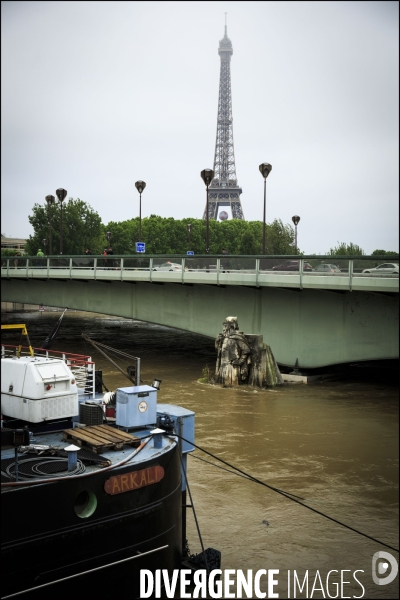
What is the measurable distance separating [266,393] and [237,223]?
110 meters

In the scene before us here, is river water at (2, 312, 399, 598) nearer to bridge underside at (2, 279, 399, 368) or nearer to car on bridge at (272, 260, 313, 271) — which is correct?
bridge underside at (2, 279, 399, 368)

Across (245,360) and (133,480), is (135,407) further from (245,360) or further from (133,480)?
(245,360)

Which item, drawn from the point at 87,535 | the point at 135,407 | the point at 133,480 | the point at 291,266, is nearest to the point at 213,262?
the point at 291,266

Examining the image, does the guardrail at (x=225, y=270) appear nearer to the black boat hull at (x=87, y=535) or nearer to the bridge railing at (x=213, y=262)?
the bridge railing at (x=213, y=262)

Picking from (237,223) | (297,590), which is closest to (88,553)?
(297,590)

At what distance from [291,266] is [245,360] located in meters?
5.18

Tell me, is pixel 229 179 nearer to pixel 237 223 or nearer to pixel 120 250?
pixel 237 223

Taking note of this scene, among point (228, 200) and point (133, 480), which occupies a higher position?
point (228, 200)

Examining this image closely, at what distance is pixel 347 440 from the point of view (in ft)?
75.3

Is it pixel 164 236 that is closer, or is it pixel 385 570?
pixel 385 570

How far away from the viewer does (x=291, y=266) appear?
1300 inches

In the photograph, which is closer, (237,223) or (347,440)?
(347,440)

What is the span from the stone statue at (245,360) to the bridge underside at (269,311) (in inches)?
65.6

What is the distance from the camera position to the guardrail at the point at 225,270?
1118 inches
